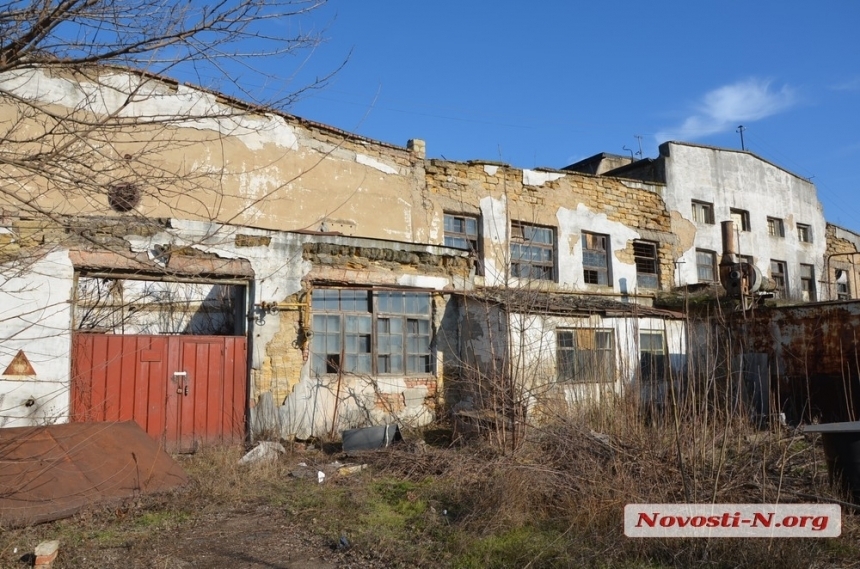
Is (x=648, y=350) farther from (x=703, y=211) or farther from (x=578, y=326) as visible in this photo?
(x=703, y=211)

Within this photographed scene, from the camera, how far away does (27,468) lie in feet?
20.5

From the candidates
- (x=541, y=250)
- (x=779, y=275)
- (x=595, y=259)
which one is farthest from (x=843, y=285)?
(x=541, y=250)

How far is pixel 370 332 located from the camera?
12.5m

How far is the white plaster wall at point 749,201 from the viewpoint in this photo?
2009 centimetres

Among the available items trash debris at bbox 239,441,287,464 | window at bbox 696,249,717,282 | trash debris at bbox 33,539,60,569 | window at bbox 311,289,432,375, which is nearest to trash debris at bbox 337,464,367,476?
trash debris at bbox 239,441,287,464

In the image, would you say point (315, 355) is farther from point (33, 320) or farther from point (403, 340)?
point (33, 320)

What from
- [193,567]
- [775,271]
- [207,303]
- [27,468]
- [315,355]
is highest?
[775,271]

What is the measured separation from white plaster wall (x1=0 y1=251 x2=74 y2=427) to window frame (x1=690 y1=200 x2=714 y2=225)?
55.3ft

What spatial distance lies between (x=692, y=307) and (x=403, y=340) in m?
7.28

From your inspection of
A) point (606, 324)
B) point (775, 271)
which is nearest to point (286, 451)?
point (606, 324)

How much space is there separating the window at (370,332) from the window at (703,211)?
11.0 meters

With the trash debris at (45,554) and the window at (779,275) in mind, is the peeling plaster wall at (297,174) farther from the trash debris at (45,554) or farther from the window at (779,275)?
the window at (779,275)

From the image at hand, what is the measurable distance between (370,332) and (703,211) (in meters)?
12.7

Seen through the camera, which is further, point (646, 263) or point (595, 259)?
point (646, 263)
